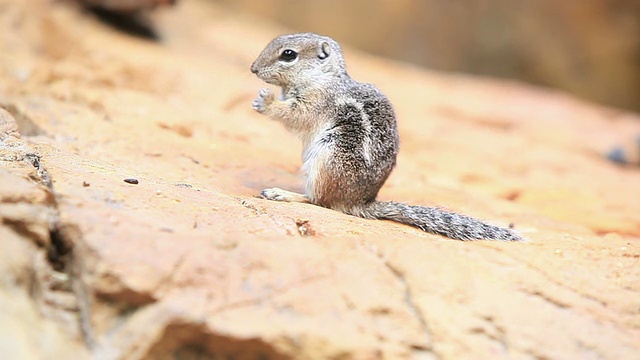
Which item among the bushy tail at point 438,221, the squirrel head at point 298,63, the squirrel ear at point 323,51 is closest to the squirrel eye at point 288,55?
the squirrel head at point 298,63

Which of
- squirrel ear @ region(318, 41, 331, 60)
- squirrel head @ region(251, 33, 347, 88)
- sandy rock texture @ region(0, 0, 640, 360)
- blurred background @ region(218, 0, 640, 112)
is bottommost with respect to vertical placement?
sandy rock texture @ region(0, 0, 640, 360)

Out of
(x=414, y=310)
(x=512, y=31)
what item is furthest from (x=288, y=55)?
(x=512, y=31)

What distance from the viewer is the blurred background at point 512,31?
15.6m

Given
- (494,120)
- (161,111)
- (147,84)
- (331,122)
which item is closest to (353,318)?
(331,122)

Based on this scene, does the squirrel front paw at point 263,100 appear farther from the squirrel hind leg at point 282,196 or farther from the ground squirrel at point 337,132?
the squirrel hind leg at point 282,196

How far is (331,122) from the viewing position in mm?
5301

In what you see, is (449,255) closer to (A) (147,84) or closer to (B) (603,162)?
(A) (147,84)

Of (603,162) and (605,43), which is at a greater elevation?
(605,43)

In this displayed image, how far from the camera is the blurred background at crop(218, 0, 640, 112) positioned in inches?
614

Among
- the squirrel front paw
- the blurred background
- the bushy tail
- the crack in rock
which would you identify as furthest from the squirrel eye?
the blurred background

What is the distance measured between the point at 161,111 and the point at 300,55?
7.17 feet

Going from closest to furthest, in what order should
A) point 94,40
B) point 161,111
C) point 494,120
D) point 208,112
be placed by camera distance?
point 161,111, point 208,112, point 94,40, point 494,120

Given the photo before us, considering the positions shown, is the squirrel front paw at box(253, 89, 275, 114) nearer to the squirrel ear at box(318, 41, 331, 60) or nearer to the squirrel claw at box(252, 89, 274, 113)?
the squirrel claw at box(252, 89, 274, 113)

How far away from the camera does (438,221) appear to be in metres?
4.96
